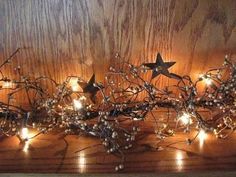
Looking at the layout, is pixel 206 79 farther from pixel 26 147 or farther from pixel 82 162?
pixel 26 147

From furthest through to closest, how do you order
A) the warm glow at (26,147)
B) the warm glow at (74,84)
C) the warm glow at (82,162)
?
1. the warm glow at (74,84)
2. the warm glow at (26,147)
3. the warm glow at (82,162)

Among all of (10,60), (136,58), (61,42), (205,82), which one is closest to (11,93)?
(10,60)

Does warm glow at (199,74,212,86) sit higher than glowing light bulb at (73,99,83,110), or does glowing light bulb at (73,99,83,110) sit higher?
warm glow at (199,74,212,86)

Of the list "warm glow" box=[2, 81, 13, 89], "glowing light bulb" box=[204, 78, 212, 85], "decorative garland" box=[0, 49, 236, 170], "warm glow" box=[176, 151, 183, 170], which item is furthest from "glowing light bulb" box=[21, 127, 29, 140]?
"glowing light bulb" box=[204, 78, 212, 85]

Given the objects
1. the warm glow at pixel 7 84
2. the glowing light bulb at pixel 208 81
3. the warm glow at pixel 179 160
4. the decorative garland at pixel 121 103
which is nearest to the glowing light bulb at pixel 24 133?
the decorative garland at pixel 121 103

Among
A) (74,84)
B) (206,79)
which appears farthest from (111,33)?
(206,79)

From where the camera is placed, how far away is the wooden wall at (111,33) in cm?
96

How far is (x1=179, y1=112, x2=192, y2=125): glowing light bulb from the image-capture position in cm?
97

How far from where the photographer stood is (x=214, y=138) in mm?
971

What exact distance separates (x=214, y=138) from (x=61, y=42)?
1.60ft

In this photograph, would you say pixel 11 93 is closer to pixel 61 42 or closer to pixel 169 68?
pixel 61 42

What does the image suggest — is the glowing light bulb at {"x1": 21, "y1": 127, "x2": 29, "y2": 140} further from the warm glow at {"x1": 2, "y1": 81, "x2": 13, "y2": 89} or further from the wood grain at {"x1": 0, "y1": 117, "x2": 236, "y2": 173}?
the warm glow at {"x1": 2, "y1": 81, "x2": 13, "y2": 89}

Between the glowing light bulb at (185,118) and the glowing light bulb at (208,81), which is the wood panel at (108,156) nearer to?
the glowing light bulb at (185,118)

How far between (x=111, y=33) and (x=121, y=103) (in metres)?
0.19
